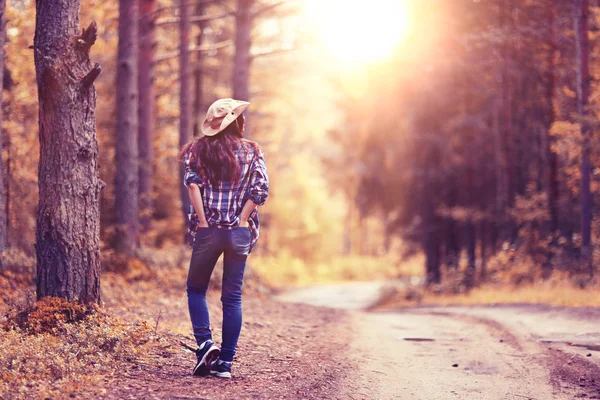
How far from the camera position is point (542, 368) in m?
7.39

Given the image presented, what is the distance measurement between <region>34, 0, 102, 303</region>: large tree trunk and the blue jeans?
167 centimetres

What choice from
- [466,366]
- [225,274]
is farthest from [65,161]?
[466,366]

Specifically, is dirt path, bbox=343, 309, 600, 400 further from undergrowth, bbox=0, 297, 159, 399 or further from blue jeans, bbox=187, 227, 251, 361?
undergrowth, bbox=0, 297, 159, 399

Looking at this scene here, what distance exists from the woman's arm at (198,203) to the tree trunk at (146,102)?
12988 millimetres

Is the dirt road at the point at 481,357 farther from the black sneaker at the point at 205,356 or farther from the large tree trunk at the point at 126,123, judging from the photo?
the large tree trunk at the point at 126,123

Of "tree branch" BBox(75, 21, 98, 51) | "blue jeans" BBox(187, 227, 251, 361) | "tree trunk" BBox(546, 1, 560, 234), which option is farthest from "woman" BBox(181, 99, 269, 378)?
"tree trunk" BBox(546, 1, 560, 234)

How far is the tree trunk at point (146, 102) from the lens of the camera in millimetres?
18922

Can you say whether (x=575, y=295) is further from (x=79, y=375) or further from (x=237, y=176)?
(x=79, y=375)

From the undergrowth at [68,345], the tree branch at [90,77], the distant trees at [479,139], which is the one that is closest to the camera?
the undergrowth at [68,345]

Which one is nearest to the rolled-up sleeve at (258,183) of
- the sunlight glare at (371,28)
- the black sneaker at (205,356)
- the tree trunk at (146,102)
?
the black sneaker at (205,356)

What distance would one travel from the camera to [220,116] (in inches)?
242

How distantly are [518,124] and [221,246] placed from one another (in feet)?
62.7

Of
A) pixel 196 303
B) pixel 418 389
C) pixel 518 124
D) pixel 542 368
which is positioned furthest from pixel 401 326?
pixel 518 124

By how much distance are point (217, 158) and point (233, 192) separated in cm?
31
